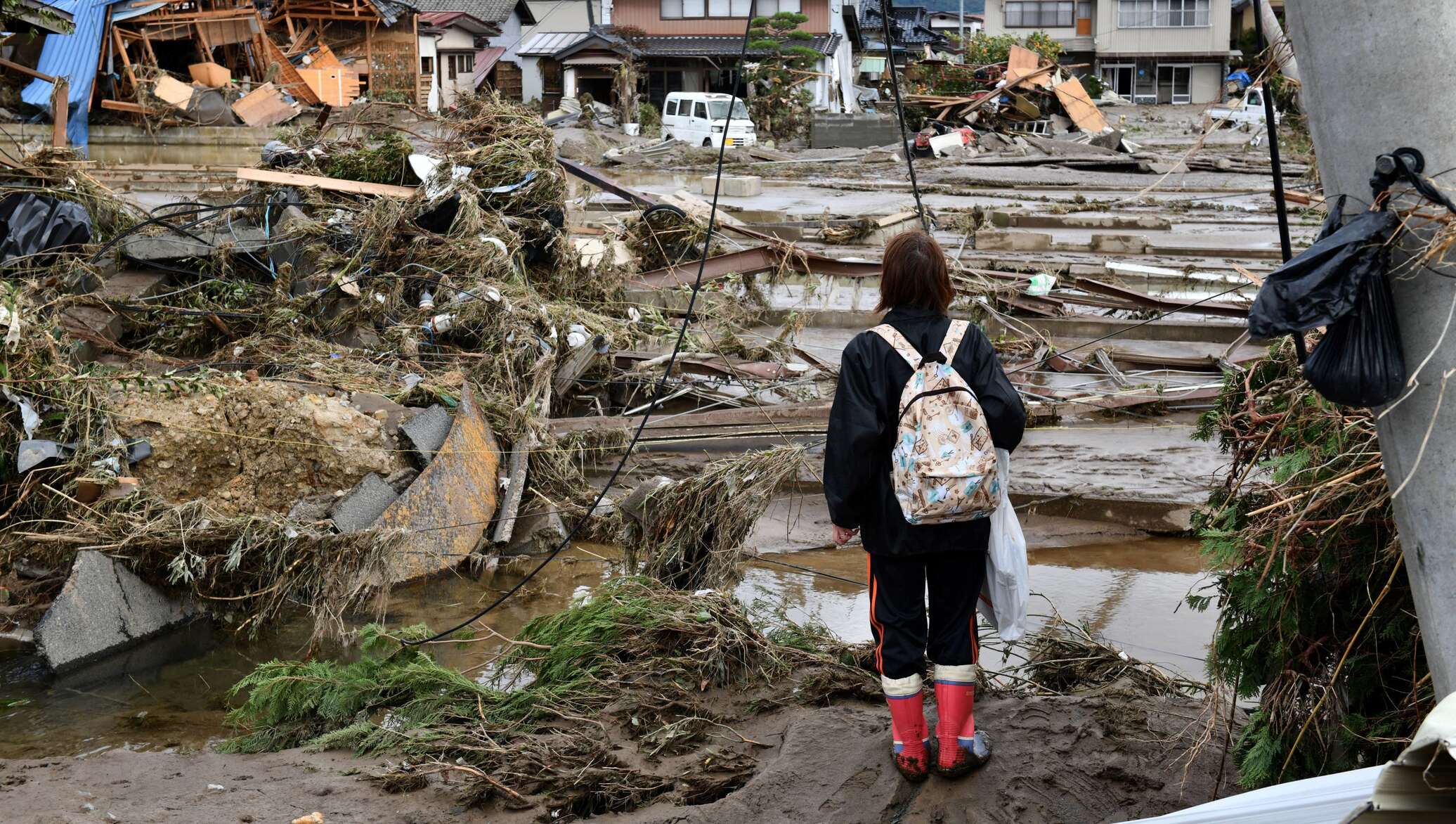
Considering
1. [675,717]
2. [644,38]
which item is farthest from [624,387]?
[644,38]

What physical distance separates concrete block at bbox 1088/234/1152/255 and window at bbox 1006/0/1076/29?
136ft

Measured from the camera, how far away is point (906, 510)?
343cm

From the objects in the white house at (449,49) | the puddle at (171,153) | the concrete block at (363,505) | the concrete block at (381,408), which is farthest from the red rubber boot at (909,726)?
the white house at (449,49)

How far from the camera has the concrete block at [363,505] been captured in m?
6.15

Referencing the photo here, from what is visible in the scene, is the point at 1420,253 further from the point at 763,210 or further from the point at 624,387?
the point at 763,210

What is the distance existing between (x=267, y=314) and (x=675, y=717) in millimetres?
5978

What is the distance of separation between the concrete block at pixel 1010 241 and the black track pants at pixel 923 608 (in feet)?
47.0

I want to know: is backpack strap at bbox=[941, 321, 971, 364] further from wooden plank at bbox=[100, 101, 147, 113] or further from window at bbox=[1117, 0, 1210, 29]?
window at bbox=[1117, 0, 1210, 29]

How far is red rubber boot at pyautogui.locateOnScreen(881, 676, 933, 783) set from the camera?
3.57 metres

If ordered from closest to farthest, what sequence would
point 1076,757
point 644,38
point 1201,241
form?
point 1076,757 → point 1201,241 → point 644,38

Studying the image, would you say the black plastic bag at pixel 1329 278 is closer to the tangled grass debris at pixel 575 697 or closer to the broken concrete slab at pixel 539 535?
the tangled grass debris at pixel 575 697

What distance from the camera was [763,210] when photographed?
21578mm

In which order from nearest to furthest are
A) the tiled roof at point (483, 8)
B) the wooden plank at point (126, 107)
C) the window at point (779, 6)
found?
the wooden plank at point (126, 107) < the window at point (779, 6) < the tiled roof at point (483, 8)

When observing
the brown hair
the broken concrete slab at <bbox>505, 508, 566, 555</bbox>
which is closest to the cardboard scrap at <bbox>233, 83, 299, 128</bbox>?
the broken concrete slab at <bbox>505, 508, 566, 555</bbox>
